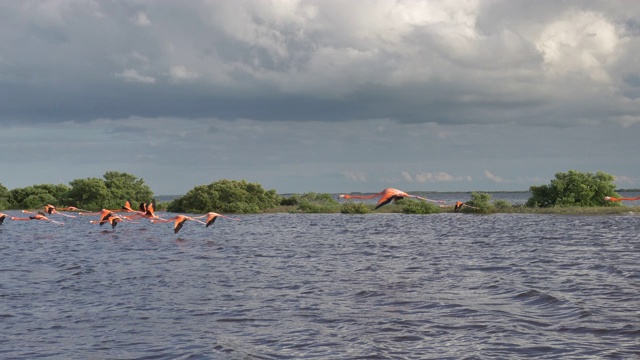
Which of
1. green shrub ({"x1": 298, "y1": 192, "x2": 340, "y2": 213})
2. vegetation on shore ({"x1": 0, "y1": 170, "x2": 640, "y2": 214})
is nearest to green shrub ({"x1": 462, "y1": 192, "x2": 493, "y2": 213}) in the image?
vegetation on shore ({"x1": 0, "y1": 170, "x2": 640, "y2": 214})

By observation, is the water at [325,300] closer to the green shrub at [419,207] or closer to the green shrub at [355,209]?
the green shrub at [419,207]

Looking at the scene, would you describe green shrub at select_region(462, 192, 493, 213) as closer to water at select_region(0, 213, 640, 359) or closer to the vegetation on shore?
the vegetation on shore

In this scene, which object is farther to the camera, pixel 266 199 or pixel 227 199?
pixel 266 199

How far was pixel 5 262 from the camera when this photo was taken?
110 ft

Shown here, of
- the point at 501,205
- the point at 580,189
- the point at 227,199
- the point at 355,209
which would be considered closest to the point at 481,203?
the point at 501,205

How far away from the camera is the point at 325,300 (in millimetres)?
20984

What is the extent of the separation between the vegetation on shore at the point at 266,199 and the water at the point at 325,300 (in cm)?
3351

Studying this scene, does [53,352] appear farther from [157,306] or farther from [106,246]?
[106,246]

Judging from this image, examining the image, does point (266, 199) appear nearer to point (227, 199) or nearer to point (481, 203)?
point (227, 199)

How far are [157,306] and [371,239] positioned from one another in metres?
26.8

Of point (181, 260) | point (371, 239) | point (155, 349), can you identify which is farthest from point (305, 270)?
point (371, 239)

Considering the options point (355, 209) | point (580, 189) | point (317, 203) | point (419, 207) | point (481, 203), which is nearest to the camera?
point (580, 189)

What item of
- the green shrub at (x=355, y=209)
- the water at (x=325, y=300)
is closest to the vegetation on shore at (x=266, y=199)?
the green shrub at (x=355, y=209)

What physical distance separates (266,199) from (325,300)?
228 ft
